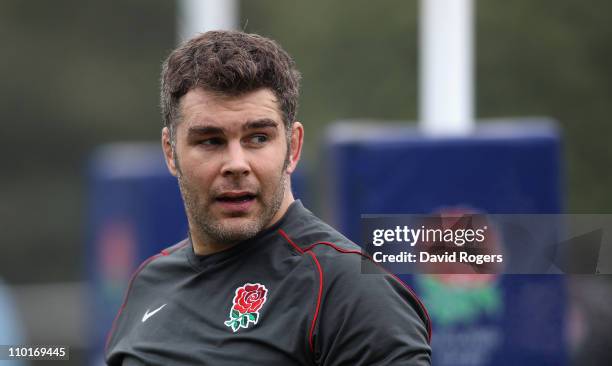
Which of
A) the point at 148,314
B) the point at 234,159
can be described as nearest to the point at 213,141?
the point at 234,159

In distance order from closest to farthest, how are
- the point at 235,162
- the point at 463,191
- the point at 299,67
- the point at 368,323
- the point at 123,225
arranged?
the point at 368,323
the point at 235,162
the point at 463,191
the point at 123,225
the point at 299,67

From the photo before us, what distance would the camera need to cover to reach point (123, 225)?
9633 mm

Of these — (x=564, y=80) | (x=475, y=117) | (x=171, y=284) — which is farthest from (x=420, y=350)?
(x=475, y=117)

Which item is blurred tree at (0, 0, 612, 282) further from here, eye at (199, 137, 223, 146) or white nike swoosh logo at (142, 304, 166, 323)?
eye at (199, 137, 223, 146)

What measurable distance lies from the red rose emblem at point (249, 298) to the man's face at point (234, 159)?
151 millimetres

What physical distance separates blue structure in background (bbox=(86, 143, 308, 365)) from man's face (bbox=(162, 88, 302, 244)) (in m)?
5.21

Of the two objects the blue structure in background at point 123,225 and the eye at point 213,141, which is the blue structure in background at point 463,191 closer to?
the blue structure in background at point 123,225

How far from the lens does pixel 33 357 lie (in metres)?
4.23

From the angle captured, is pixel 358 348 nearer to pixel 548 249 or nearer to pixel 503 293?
pixel 548 249

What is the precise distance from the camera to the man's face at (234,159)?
3260 millimetres

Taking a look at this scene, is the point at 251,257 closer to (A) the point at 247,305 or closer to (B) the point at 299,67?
(A) the point at 247,305

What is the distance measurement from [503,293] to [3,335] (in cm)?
553

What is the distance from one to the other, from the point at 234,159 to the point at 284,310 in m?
0.42

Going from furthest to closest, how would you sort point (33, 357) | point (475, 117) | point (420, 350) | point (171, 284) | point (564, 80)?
1. point (475, 117)
2. point (564, 80)
3. point (33, 357)
4. point (171, 284)
5. point (420, 350)
